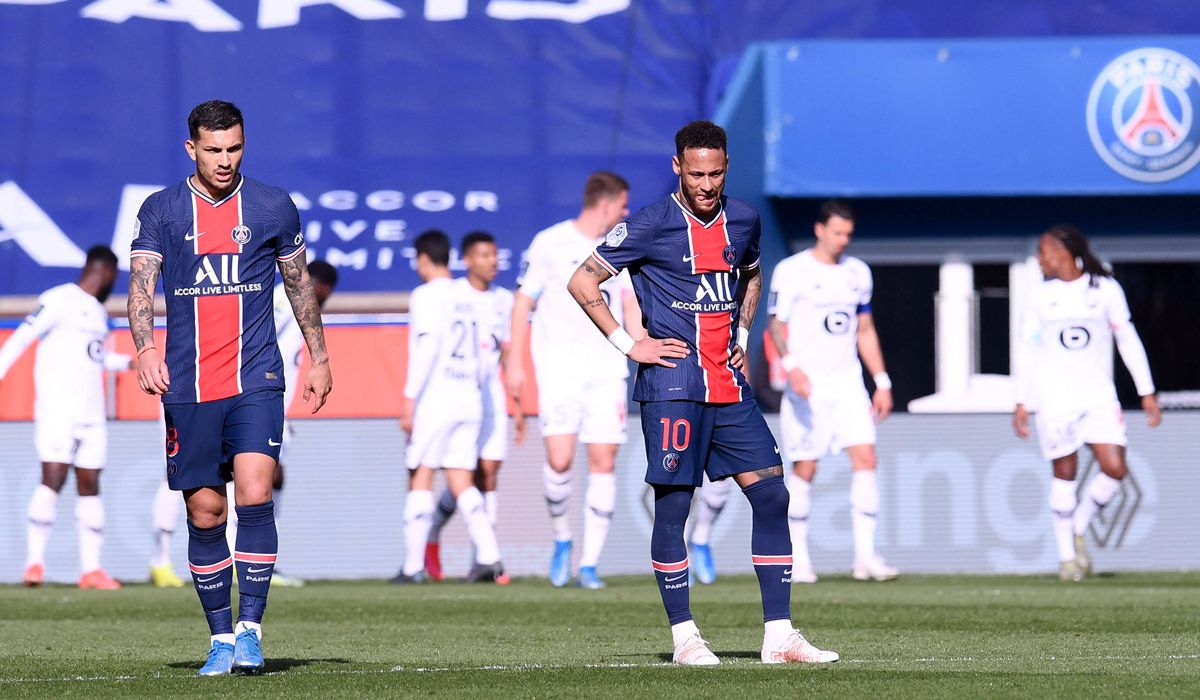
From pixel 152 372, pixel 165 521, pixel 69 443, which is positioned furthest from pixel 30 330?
pixel 152 372

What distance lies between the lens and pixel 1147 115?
16.2 metres

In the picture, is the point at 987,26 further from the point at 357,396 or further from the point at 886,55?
A: the point at 357,396

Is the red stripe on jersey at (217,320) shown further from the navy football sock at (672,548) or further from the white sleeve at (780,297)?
the white sleeve at (780,297)

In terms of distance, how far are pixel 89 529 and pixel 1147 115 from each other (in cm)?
897

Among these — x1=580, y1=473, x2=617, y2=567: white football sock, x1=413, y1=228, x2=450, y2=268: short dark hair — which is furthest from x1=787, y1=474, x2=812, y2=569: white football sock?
x1=413, y1=228, x2=450, y2=268: short dark hair

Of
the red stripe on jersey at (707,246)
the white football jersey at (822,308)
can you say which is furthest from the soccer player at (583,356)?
the red stripe on jersey at (707,246)

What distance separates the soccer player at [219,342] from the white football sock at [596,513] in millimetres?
4997

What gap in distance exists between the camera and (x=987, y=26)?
17375 millimetres

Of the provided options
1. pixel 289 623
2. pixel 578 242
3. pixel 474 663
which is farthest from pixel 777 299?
pixel 474 663

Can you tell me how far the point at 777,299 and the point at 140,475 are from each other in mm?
4543

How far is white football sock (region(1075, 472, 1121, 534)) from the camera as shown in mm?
12414

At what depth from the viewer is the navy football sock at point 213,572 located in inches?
265

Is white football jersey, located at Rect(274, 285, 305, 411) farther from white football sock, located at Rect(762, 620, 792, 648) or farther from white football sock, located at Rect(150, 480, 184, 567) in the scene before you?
white football sock, located at Rect(762, 620, 792, 648)

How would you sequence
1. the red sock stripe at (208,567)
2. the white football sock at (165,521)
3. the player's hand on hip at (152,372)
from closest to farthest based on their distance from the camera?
the player's hand on hip at (152,372), the red sock stripe at (208,567), the white football sock at (165,521)
